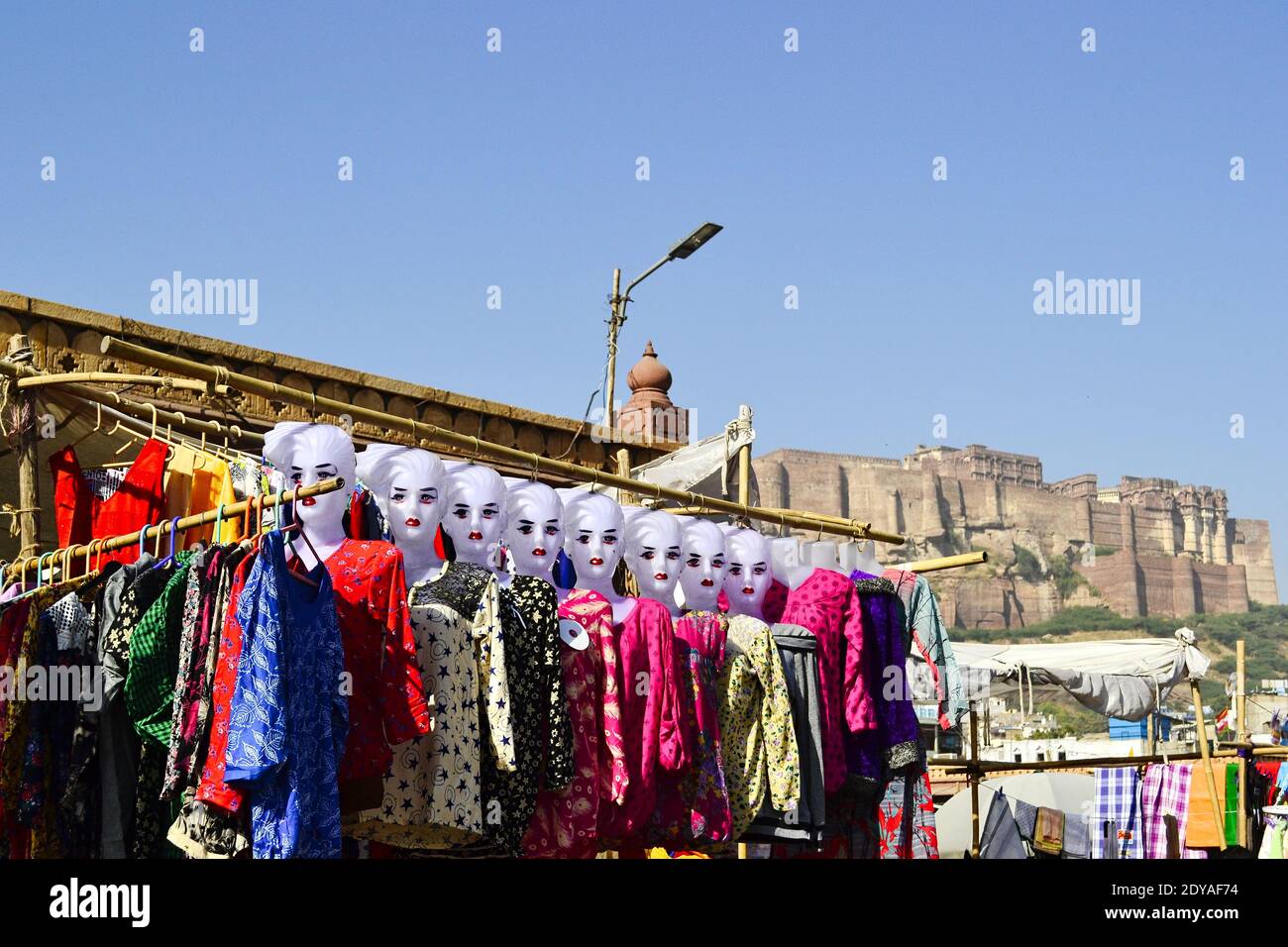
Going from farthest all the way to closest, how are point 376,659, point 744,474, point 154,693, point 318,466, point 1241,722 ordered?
1. point 1241,722
2. point 744,474
3. point 318,466
4. point 376,659
5. point 154,693

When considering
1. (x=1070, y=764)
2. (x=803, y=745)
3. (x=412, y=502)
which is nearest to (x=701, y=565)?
(x=803, y=745)

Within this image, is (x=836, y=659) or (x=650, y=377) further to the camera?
(x=650, y=377)

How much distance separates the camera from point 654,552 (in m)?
6.47

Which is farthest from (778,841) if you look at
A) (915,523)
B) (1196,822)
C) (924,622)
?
(915,523)

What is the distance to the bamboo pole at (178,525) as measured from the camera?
4941mm

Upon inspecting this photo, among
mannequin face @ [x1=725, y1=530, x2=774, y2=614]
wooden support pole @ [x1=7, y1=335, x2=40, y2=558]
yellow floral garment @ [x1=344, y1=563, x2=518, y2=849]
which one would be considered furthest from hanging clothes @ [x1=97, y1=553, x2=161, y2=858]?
mannequin face @ [x1=725, y1=530, x2=774, y2=614]

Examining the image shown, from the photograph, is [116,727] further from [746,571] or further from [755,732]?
[746,571]

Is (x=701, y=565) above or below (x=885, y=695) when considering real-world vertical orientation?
above

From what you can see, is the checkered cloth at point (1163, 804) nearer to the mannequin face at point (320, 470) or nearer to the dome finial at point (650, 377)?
the dome finial at point (650, 377)

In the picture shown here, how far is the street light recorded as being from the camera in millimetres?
13945

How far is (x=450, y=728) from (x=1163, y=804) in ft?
24.7

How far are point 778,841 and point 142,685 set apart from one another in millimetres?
2902
